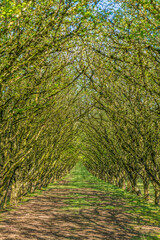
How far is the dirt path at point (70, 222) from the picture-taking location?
7698 mm

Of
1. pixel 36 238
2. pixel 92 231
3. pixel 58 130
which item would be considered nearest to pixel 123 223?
pixel 92 231

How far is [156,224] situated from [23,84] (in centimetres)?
733

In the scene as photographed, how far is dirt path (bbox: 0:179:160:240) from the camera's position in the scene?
7698 millimetres

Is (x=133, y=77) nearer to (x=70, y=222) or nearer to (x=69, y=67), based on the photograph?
(x=69, y=67)

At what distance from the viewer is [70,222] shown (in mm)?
9523

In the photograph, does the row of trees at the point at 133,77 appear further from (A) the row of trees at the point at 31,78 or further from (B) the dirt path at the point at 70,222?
(B) the dirt path at the point at 70,222

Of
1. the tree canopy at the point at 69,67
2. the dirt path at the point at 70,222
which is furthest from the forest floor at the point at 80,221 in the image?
the tree canopy at the point at 69,67

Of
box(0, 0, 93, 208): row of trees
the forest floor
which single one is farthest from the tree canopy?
the forest floor

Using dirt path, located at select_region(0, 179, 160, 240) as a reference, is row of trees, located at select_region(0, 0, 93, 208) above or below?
above

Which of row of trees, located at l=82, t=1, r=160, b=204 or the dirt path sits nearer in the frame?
the dirt path

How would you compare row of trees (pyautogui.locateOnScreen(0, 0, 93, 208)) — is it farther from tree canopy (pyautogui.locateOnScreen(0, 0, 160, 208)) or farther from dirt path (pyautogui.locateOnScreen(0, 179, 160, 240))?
dirt path (pyautogui.locateOnScreen(0, 179, 160, 240))

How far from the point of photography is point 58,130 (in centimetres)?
1800

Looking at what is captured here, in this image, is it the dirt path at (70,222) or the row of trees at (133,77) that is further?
the row of trees at (133,77)

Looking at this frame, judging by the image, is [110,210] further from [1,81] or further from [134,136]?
[1,81]
